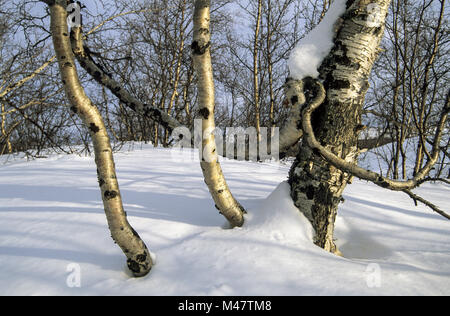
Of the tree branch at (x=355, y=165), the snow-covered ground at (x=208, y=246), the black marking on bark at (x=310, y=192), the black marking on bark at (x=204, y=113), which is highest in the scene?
the black marking on bark at (x=204, y=113)

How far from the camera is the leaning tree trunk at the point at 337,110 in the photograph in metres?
1.62

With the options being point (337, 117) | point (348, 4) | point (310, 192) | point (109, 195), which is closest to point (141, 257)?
point (109, 195)

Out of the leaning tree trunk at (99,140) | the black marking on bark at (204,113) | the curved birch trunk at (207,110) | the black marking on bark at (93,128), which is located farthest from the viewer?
the black marking on bark at (204,113)

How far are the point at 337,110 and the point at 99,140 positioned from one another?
157cm

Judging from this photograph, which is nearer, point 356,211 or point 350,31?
point 350,31

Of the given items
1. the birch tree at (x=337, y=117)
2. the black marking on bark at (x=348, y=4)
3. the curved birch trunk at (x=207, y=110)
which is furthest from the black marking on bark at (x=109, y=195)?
the black marking on bark at (x=348, y=4)

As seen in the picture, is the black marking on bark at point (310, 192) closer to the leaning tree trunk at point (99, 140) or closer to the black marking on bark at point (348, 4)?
Answer: the leaning tree trunk at point (99, 140)

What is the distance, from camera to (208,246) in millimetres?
1498

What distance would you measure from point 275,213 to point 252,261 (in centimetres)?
51

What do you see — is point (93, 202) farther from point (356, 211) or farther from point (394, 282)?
point (356, 211)

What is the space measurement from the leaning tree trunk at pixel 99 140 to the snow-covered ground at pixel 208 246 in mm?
158

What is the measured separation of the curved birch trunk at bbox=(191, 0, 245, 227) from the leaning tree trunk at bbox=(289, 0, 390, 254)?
0.54 metres
